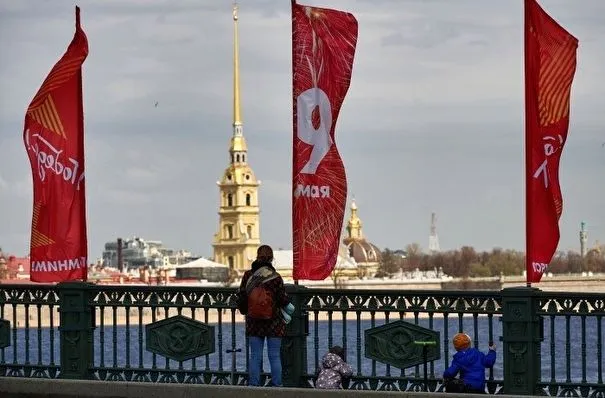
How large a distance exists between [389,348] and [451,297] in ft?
2.48

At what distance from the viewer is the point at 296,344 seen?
16.8 meters

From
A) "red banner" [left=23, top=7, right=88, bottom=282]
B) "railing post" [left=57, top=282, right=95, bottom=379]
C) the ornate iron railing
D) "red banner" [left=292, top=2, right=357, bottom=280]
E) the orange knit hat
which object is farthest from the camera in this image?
"red banner" [left=23, top=7, right=88, bottom=282]

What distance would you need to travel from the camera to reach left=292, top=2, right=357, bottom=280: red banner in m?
17.0

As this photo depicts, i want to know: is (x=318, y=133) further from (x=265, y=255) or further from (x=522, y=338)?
(x=522, y=338)

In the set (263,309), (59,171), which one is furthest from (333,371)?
(59,171)

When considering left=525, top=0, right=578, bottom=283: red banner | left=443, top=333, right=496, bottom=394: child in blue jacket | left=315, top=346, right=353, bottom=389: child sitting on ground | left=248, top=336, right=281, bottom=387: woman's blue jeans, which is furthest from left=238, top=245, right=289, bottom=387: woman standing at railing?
left=525, top=0, right=578, bottom=283: red banner

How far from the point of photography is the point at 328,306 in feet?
54.9

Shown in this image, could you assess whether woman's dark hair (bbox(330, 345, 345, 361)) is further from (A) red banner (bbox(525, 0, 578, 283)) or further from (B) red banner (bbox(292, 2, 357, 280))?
(A) red banner (bbox(525, 0, 578, 283))

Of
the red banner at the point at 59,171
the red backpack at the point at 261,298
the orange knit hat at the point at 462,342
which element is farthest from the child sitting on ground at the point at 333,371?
the red banner at the point at 59,171

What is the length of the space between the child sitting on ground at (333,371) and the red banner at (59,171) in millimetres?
3083

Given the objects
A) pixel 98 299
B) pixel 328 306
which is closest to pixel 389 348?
pixel 328 306

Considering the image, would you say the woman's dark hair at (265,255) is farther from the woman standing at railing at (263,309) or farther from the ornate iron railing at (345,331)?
the ornate iron railing at (345,331)

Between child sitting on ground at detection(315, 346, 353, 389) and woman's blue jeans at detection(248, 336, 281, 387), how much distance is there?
396 mm

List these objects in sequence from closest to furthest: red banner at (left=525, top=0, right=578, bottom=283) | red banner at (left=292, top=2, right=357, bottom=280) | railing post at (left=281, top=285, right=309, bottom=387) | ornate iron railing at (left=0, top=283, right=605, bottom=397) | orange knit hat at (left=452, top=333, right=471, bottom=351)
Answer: orange knit hat at (left=452, top=333, right=471, bottom=351) < ornate iron railing at (left=0, top=283, right=605, bottom=397) < red banner at (left=525, top=0, right=578, bottom=283) < railing post at (left=281, top=285, right=309, bottom=387) < red banner at (left=292, top=2, right=357, bottom=280)
